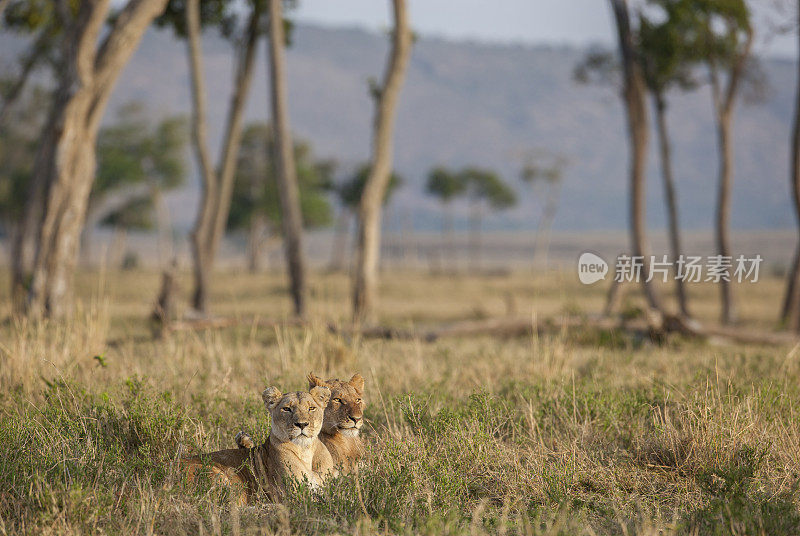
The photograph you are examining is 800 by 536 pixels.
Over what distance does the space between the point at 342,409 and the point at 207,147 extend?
1376cm

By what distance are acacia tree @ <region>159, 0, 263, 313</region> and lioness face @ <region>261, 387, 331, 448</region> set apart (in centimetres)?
1234

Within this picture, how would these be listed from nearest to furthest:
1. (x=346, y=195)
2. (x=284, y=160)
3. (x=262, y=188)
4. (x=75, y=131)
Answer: (x=75, y=131) → (x=284, y=160) → (x=262, y=188) → (x=346, y=195)

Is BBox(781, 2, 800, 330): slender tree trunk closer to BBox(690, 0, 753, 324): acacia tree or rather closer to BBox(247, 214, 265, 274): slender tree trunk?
BBox(690, 0, 753, 324): acacia tree

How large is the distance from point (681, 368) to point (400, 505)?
5.03m

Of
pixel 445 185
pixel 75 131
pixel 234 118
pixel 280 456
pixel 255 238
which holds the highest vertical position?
pixel 445 185

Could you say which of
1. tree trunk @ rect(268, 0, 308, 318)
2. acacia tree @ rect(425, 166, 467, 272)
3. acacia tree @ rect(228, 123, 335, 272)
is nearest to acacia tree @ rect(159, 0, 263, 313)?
tree trunk @ rect(268, 0, 308, 318)

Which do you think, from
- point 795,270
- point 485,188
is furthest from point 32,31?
point 485,188

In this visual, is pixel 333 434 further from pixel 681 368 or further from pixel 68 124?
pixel 68 124

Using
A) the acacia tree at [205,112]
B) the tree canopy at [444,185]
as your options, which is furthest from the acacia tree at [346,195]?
the acacia tree at [205,112]

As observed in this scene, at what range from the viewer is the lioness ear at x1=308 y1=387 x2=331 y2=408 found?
4.18 metres

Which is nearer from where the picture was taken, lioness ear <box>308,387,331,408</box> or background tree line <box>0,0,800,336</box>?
lioness ear <box>308,387,331,408</box>

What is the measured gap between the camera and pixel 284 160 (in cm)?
1427

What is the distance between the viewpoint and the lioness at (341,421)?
4.40m

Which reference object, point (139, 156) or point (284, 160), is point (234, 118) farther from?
point (139, 156)
